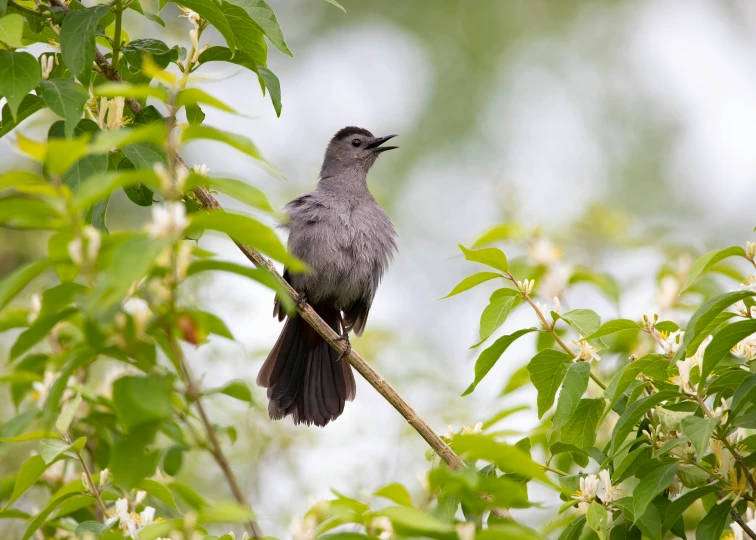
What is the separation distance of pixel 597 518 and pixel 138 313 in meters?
1.31

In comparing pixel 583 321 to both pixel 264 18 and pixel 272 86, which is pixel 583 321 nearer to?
pixel 272 86

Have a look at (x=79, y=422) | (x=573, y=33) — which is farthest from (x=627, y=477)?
(x=573, y=33)

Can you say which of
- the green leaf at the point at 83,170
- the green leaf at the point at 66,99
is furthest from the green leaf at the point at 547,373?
the green leaf at the point at 66,99

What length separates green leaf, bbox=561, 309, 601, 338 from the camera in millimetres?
2377

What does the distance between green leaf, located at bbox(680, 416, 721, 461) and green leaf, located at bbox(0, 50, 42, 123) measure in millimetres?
1880

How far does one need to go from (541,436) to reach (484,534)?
1.50 metres

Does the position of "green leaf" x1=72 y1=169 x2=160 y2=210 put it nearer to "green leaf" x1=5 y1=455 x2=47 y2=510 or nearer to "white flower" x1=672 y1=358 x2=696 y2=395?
"green leaf" x1=5 y1=455 x2=47 y2=510

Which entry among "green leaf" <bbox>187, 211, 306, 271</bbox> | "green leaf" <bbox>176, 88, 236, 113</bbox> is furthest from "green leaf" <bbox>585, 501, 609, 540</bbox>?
"green leaf" <bbox>176, 88, 236, 113</bbox>

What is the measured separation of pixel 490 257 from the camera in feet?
8.07

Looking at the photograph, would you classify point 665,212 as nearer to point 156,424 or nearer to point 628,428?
point 628,428

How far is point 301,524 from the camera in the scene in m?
1.59

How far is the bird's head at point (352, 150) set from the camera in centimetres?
589

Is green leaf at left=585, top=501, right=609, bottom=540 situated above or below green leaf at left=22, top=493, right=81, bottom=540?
above

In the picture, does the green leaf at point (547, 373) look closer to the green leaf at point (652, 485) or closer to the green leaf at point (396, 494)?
the green leaf at point (652, 485)
